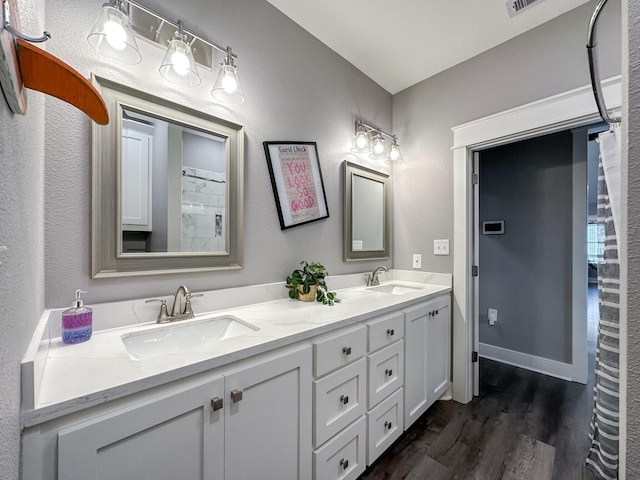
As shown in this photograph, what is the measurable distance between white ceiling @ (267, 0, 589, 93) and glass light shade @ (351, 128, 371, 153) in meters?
0.55

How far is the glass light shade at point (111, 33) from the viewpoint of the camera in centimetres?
99

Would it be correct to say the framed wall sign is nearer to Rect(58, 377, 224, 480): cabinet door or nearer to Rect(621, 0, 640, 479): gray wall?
Rect(58, 377, 224, 480): cabinet door

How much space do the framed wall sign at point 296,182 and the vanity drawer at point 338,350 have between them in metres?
0.73

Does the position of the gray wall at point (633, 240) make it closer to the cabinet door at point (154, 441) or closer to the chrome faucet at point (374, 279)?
the cabinet door at point (154, 441)

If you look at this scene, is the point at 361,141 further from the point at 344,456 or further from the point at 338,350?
the point at 344,456

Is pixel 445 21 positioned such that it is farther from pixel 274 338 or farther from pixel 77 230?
pixel 77 230

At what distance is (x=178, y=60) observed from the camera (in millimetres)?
1160

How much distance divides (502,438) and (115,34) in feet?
8.93

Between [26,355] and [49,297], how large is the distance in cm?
48

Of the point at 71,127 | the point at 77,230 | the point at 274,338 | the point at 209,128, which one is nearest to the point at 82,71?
the point at 71,127

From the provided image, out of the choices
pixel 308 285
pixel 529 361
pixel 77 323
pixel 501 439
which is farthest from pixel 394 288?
pixel 77 323

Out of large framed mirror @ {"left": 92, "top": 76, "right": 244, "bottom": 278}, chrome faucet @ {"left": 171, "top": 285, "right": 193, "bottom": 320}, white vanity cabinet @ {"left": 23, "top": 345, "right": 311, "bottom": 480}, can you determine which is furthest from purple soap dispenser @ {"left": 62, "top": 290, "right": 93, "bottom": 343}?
white vanity cabinet @ {"left": 23, "top": 345, "right": 311, "bottom": 480}

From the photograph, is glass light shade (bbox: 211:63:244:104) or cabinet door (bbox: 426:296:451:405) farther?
cabinet door (bbox: 426:296:451:405)

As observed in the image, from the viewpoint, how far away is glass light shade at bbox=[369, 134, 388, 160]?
220 centimetres
